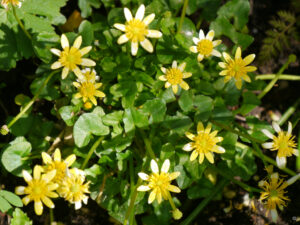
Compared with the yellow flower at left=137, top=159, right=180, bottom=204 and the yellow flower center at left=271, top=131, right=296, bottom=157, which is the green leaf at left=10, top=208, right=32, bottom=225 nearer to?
the yellow flower at left=137, top=159, right=180, bottom=204

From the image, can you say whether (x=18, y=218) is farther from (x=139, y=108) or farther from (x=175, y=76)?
(x=175, y=76)

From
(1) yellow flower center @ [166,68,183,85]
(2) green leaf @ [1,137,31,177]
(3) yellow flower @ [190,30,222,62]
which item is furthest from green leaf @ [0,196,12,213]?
(3) yellow flower @ [190,30,222,62]

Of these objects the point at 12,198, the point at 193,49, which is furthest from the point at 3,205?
the point at 193,49

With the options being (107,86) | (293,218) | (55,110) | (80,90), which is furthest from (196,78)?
(293,218)

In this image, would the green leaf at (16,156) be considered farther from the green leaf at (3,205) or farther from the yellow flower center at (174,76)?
the yellow flower center at (174,76)

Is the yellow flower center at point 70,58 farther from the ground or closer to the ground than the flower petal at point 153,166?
farther from the ground

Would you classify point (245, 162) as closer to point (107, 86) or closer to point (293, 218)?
point (293, 218)

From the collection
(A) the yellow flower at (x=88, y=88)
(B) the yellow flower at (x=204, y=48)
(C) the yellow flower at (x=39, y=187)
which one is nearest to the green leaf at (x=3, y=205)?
(C) the yellow flower at (x=39, y=187)
